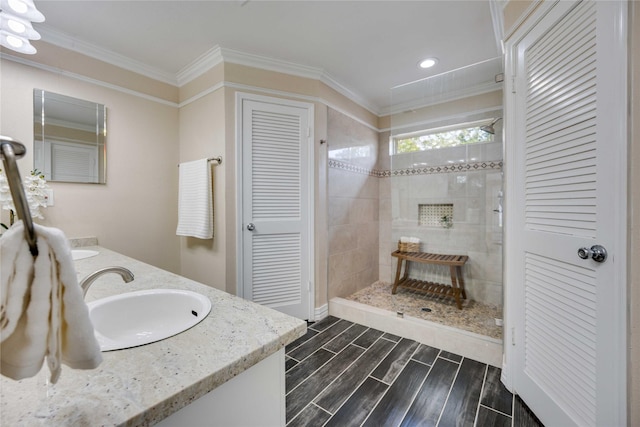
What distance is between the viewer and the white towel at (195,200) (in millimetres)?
2246

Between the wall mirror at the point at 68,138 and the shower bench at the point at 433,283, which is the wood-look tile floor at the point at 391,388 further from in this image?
the wall mirror at the point at 68,138

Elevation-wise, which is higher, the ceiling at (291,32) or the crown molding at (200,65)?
the ceiling at (291,32)

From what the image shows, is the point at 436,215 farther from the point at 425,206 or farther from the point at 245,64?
the point at 245,64

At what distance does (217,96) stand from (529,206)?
2.31m

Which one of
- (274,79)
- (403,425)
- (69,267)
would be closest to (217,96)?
(274,79)

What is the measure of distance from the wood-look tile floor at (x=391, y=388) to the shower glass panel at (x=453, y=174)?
2.21 feet

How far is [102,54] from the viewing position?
2.16m

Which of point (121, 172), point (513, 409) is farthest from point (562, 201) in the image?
point (121, 172)

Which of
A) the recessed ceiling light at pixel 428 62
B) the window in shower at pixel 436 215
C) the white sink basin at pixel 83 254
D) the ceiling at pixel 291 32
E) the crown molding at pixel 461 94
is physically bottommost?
the white sink basin at pixel 83 254

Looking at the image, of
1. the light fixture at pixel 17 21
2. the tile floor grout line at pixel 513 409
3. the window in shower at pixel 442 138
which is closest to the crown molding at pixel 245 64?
the window in shower at pixel 442 138

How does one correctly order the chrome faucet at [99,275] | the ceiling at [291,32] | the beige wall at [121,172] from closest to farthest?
1. the chrome faucet at [99,275]
2. the ceiling at [291,32]
3. the beige wall at [121,172]

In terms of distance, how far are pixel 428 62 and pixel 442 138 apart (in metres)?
0.73

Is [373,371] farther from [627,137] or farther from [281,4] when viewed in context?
[281,4]

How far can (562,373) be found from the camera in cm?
121
